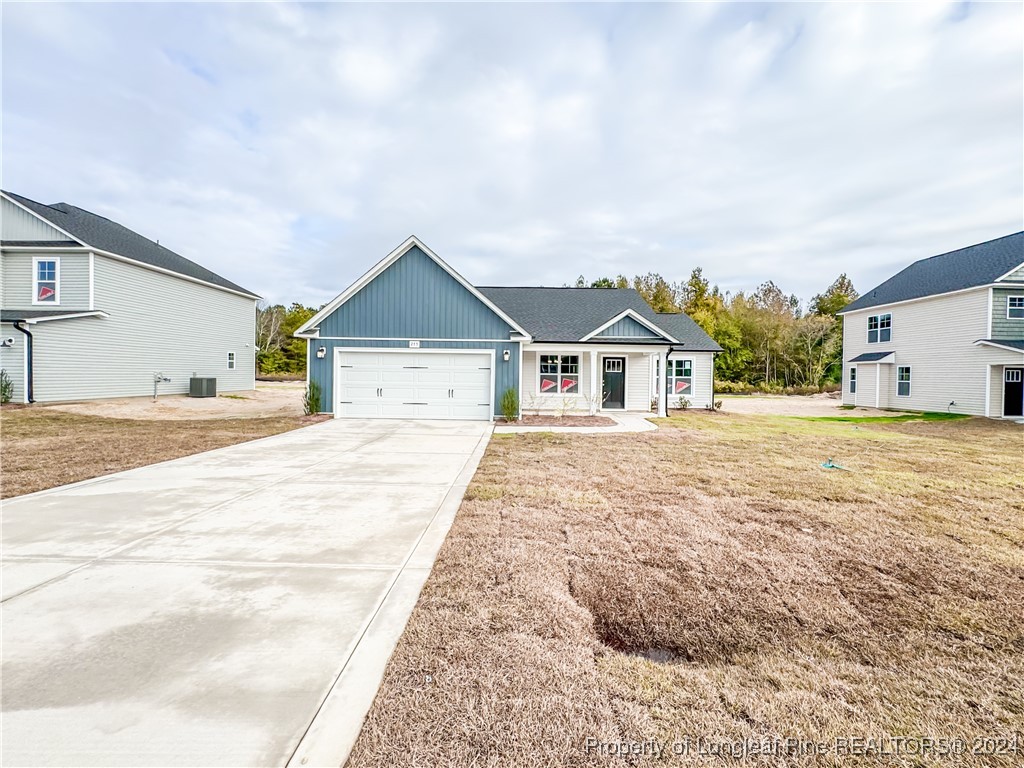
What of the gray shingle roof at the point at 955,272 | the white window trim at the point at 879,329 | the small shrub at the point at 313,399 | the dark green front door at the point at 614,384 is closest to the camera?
the small shrub at the point at 313,399

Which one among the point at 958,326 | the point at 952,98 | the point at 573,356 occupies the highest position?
the point at 952,98

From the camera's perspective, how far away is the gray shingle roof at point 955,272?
17906 mm

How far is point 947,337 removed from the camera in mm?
18812

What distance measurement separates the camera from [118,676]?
7.72ft

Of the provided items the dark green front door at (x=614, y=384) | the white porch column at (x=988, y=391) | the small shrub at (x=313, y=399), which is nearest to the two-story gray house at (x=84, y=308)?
the small shrub at (x=313, y=399)

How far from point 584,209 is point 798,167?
1042cm

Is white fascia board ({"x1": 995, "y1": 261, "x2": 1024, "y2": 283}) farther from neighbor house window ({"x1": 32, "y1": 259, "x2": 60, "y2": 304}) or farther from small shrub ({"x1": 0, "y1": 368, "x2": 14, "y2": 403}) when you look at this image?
small shrub ({"x1": 0, "y1": 368, "x2": 14, "y2": 403})

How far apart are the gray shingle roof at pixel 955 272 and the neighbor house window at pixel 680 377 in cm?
1078

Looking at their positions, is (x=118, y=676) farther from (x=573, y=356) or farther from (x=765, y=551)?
(x=573, y=356)

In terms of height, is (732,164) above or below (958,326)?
above

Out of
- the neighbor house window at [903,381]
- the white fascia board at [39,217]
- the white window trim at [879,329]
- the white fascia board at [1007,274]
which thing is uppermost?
the white fascia board at [39,217]

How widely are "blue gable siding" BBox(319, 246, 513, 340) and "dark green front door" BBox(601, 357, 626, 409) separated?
602 centimetres

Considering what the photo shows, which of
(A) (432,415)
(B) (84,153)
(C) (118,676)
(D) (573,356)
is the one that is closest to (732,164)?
(D) (573,356)

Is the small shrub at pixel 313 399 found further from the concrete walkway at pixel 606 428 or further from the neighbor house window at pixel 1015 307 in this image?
the neighbor house window at pixel 1015 307
